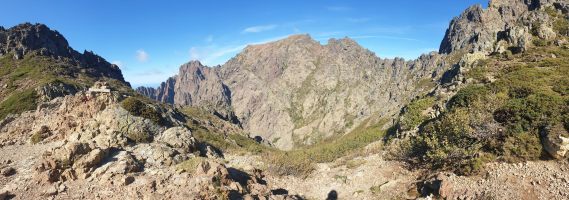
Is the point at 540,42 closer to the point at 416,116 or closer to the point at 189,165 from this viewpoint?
the point at 416,116

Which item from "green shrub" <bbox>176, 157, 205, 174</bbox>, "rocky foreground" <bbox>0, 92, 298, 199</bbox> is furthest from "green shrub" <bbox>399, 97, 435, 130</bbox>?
"green shrub" <bbox>176, 157, 205, 174</bbox>

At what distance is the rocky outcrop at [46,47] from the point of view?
106562mm

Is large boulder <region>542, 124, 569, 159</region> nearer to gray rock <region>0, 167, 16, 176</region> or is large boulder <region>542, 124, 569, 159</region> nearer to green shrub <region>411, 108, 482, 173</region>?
green shrub <region>411, 108, 482, 173</region>

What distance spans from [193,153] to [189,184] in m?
8.86

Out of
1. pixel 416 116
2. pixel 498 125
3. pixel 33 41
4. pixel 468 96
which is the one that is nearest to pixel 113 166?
pixel 498 125

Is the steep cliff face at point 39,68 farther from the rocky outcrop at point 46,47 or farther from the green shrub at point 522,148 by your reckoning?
the green shrub at point 522,148

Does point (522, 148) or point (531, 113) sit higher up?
point (531, 113)

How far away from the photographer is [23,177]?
885 inches

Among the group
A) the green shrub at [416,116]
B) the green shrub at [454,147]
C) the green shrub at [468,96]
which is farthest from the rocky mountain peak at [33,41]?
the green shrub at [454,147]

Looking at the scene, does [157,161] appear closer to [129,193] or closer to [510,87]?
[129,193]

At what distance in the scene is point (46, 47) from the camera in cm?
11706

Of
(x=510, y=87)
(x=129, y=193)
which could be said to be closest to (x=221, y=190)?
(x=129, y=193)

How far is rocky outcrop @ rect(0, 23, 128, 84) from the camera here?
350 feet

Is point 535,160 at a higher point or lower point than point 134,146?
lower
